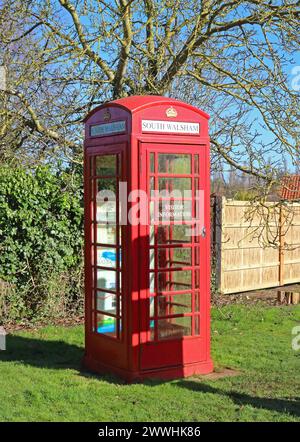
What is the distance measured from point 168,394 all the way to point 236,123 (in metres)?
5.96

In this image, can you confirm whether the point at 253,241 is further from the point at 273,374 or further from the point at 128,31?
the point at 273,374

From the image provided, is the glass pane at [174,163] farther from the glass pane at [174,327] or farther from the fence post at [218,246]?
the fence post at [218,246]

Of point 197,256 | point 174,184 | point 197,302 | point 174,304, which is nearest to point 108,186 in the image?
point 174,184

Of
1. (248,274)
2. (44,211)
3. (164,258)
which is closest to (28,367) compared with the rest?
(164,258)

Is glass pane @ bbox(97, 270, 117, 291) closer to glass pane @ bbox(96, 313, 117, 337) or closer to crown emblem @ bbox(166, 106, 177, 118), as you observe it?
glass pane @ bbox(96, 313, 117, 337)

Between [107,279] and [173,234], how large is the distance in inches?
33.7

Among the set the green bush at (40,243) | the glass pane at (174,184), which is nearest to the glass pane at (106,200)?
the glass pane at (174,184)

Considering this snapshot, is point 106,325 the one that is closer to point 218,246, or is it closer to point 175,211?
point 175,211

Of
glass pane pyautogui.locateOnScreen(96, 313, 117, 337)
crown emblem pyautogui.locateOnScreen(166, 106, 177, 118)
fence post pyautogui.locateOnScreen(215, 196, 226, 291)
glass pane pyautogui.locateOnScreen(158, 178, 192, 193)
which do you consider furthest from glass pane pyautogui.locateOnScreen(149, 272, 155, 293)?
fence post pyautogui.locateOnScreen(215, 196, 226, 291)

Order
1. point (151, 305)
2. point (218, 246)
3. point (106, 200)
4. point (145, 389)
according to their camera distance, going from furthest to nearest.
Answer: point (218, 246) → point (106, 200) → point (151, 305) → point (145, 389)

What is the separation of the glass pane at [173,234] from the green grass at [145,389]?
1437mm

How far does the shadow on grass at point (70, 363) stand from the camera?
528 centimetres

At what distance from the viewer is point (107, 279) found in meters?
6.36
